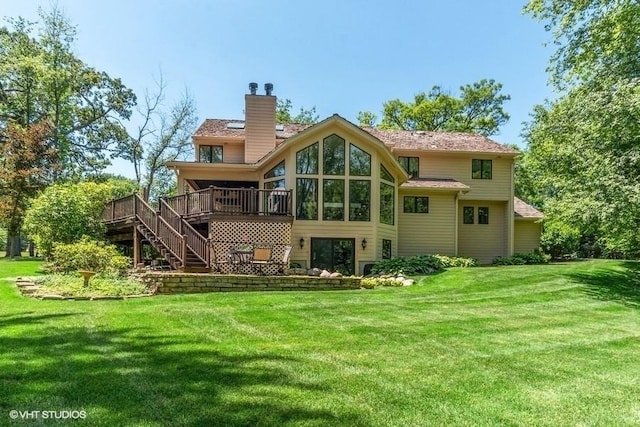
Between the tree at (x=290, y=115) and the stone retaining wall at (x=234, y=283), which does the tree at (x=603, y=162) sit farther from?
the tree at (x=290, y=115)

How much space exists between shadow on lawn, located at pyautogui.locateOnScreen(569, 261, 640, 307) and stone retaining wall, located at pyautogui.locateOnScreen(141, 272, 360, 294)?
608 cm

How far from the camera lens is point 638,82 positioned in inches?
418

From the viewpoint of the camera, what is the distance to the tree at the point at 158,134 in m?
32.2

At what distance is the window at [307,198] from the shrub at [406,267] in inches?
111

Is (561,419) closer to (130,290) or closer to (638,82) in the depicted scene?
(130,290)

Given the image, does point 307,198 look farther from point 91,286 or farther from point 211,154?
point 91,286

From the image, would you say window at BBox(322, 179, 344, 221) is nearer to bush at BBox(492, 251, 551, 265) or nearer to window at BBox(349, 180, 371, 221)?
window at BBox(349, 180, 371, 221)

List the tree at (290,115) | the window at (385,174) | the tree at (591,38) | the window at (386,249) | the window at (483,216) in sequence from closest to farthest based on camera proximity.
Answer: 1. the tree at (591,38)
2. the window at (385,174)
3. the window at (386,249)
4. the window at (483,216)
5. the tree at (290,115)

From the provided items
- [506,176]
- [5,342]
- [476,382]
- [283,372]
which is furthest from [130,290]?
[506,176]

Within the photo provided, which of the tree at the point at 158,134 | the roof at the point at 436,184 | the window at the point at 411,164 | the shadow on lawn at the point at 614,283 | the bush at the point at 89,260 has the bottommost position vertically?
the shadow on lawn at the point at 614,283

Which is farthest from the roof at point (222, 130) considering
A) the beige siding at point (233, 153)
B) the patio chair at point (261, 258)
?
the patio chair at point (261, 258)

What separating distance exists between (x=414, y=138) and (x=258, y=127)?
785 centimetres

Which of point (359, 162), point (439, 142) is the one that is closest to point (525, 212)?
point (439, 142)

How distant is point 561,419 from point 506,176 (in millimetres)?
18878
